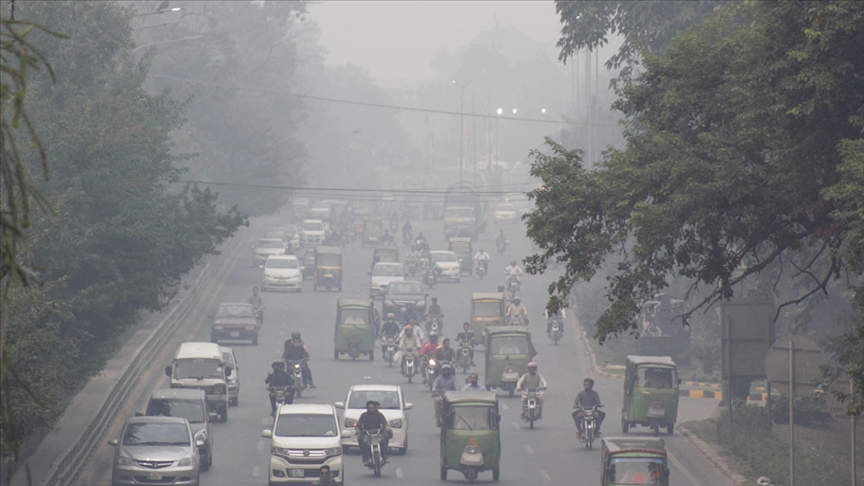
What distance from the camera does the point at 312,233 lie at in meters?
82.2

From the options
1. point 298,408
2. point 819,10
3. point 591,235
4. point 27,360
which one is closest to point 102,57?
point 298,408

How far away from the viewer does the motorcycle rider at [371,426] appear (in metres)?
25.7

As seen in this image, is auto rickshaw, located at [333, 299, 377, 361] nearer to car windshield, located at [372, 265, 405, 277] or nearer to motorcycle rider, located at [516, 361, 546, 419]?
motorcycle rider, located at [516, 361, 546, 419]

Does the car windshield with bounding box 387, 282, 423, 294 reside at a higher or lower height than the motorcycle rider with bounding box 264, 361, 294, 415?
higher

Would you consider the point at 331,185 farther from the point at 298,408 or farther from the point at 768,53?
the point at 768,53

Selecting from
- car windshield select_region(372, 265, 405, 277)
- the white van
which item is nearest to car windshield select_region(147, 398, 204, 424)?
the white van

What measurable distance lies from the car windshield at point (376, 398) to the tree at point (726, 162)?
441 inches

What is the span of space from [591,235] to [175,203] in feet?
71.7

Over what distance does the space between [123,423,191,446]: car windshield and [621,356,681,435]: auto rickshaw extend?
37.0 feet

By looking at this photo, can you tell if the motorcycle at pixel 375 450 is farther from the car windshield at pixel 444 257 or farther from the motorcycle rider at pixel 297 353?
the car windshield at pixel 444 257

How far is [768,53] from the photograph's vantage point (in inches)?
606

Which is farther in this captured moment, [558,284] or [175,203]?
[175,203]

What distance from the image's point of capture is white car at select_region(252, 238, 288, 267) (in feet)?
238

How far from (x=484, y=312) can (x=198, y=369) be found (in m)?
16.6
